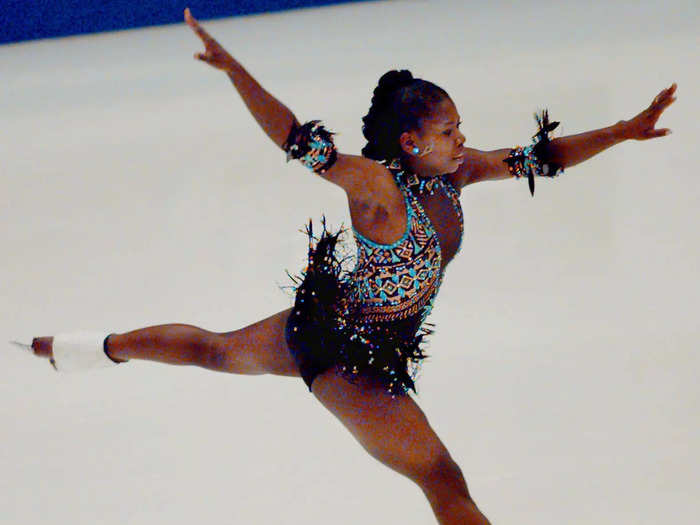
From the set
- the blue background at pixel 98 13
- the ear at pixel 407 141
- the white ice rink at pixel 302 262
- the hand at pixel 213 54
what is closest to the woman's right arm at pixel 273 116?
the hand at pixel 213 54

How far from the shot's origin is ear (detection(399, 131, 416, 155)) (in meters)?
1.81

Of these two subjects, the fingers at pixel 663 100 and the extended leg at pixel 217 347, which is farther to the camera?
the extended leg at pixel 217 347

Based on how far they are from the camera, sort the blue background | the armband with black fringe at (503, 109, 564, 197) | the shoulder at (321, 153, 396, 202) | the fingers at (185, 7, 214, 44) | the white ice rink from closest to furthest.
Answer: the fingers at (185, 7, 214, 44), the shoulder at (321, 153, 396, 202), the armband with black fringe at (503, 109, 564, 197), the white ice rink, the blue background

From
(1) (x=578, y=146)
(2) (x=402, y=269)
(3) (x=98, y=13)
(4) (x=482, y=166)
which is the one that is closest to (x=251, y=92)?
(2) (x=402, y=269)

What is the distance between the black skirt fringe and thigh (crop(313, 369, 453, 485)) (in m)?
0.03

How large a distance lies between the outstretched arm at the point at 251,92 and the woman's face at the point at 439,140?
297mm

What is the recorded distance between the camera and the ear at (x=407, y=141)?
1.81 m

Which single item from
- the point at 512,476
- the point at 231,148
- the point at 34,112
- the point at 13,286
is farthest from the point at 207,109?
the point at 512,476

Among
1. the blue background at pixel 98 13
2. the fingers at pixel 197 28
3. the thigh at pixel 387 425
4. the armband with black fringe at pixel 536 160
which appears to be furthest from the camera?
the blue background at pixel 98 13

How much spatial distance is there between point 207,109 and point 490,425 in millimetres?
1600

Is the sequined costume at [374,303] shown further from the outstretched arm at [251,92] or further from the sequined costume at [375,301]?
the outstretched arm at [251,92]

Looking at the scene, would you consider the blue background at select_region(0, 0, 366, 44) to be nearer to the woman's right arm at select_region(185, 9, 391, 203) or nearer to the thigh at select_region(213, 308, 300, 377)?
the thigh at select_region(213, 308, 300, 377)

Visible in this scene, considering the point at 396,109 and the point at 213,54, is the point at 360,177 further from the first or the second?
the point at 213,54

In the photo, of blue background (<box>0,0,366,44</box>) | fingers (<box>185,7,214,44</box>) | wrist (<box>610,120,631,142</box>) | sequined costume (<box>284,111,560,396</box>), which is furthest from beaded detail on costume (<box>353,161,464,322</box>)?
blue background (<box>0,0,366,44</box>)
